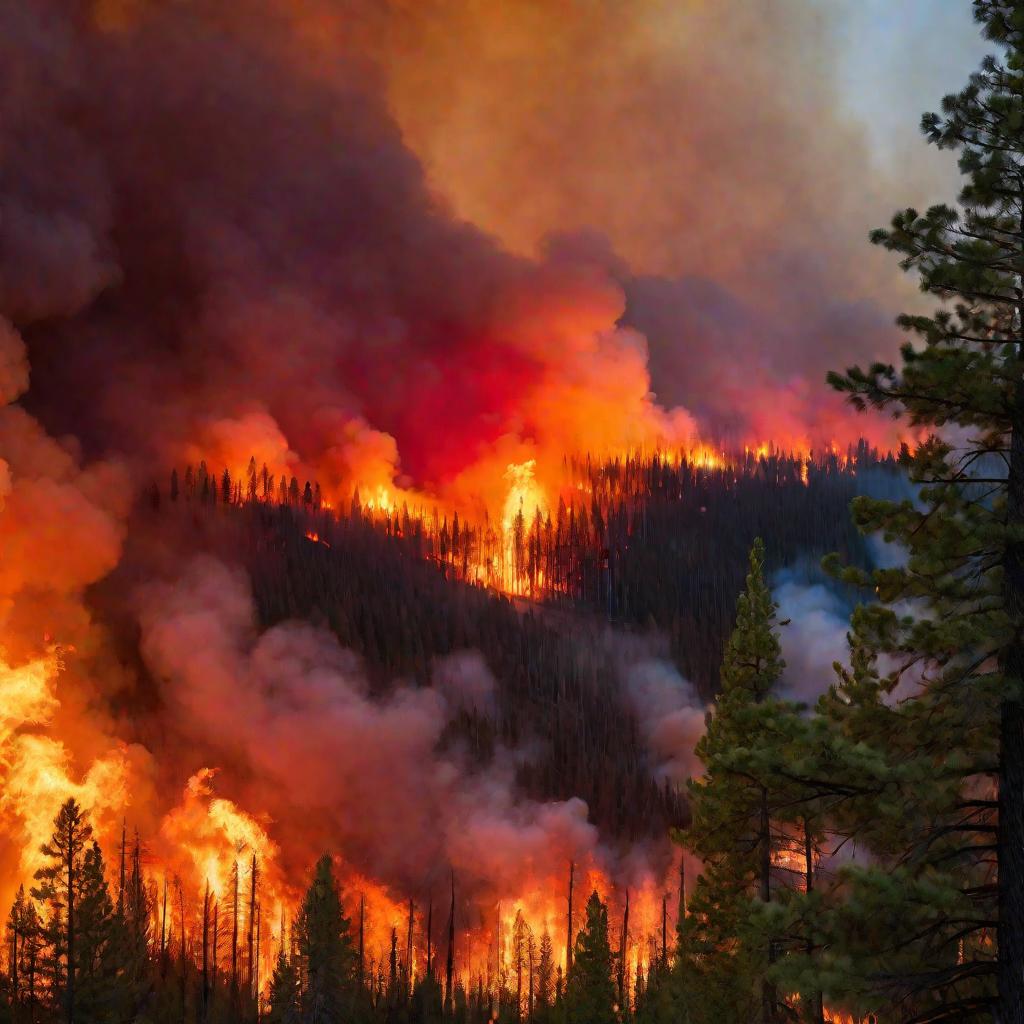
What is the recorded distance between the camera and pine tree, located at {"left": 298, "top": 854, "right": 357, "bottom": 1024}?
7456 cm

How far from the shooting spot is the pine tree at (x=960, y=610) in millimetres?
14414

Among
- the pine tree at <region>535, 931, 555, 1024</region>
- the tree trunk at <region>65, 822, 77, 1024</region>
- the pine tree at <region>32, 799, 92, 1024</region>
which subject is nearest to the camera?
the tree trunk at <region>65, 822, 77, 1024</region>

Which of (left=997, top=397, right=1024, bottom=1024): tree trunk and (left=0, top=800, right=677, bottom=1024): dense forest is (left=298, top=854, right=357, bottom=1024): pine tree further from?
(left=997, top=397, right=1024, bottom=1024): tree trunk

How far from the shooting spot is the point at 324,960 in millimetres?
75438

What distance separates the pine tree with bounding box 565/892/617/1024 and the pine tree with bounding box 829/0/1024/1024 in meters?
60.8

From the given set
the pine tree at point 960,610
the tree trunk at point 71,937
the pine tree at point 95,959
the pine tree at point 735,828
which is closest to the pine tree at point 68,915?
the tree trunk at point 71,937

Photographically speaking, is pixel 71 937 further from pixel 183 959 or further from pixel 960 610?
pixel 183 959

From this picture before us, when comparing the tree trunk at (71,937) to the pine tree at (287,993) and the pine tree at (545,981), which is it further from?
the pine tree at (545,981)

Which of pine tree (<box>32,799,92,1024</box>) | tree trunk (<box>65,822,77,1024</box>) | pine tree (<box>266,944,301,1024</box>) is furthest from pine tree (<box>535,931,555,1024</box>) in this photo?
tree trunk (<box>65,822,77,1024</box>)

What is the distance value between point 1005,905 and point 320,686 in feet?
612

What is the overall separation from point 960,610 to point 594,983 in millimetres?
65227

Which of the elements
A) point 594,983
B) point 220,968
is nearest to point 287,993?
point 594,983

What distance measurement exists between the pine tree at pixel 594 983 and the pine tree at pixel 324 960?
18.3 m

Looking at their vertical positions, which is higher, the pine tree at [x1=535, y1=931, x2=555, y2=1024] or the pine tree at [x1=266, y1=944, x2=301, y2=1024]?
the pine tree at [x1=266, y1=944, x2=301, y2=1024]
